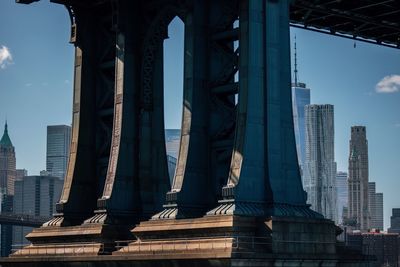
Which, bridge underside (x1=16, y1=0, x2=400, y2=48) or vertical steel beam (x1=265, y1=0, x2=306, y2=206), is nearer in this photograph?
vertical steel beam (x1=265, y1=0, x2=306, y2=206)

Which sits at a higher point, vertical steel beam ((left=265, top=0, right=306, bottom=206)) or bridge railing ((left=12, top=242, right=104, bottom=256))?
vertical steel beam ((left=265, top=0, right=306, bottom=206))

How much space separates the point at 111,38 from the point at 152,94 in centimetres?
686

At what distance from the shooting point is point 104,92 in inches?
3179

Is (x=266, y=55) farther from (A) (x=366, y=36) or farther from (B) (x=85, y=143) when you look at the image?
(A) (x=366, y=36)

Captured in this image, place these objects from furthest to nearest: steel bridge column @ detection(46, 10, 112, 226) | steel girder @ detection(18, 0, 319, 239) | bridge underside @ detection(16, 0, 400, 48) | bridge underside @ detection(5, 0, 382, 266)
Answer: bridge underside @ detection(16, 0, 400, 48) → steel bridge column @ detection(46, 10, 112, 226) → steel girder @ detection(18, 0, 319, 239) → bridge underside @ detection(5, 0, 382, 266)

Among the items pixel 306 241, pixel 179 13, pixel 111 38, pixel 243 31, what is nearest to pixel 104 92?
pixel 111 38

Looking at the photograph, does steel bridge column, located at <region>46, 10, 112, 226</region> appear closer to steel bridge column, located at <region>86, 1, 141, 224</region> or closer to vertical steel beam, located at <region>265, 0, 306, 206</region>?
steel bridge column, located at <region>86, 1, 141, 224</region>

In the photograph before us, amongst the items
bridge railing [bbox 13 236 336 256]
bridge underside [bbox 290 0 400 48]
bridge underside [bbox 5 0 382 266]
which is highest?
bridge underside [bbox 290 0 400 48]

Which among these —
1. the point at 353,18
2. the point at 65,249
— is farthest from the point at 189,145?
the point at 353,18

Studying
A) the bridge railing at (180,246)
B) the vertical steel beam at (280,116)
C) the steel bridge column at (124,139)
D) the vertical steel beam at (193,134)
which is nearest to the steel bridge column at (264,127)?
the vertical steel beam at (280,116)

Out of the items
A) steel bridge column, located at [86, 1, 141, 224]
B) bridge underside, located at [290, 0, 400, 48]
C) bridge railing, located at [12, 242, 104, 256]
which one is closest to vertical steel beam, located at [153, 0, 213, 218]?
bridge railing, located at [12, 242, 104, 256]

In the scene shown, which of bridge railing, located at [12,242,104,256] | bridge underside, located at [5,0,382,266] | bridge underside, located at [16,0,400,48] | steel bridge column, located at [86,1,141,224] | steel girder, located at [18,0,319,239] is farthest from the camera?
bridge underside, located at [16,0,400,48]

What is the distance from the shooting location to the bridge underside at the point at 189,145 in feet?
210

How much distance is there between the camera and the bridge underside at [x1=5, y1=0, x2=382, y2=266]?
2522 inches
